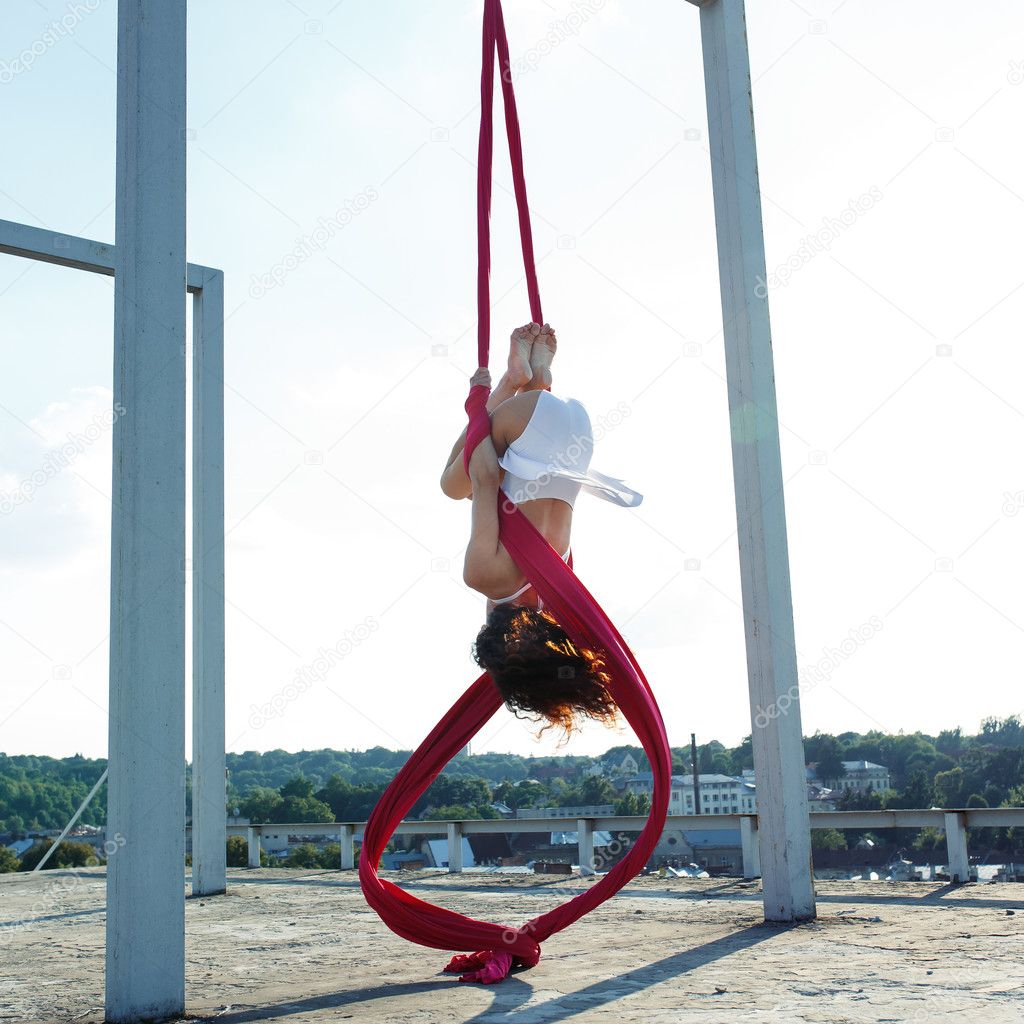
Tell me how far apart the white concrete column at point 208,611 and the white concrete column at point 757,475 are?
12.5 feet

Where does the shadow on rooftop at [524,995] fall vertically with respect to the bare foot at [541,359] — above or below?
below

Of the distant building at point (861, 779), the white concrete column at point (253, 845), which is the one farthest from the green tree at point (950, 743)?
the white concrete column at point (253, 845)

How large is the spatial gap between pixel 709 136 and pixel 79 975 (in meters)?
4.73

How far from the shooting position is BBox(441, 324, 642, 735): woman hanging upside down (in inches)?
128

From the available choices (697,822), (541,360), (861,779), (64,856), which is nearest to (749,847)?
(697,822)

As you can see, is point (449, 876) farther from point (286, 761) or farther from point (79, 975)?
point (286, 761)

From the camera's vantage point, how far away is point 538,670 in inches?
127

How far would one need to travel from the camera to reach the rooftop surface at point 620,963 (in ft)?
9.33

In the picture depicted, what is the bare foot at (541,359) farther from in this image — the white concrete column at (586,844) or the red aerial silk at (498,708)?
the white concrete column at (586,844)

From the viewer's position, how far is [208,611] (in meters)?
7.00

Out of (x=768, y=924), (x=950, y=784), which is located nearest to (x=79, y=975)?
(x=768, y=924)

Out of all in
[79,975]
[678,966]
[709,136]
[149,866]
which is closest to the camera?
[149,866]

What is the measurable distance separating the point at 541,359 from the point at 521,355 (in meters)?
0.09

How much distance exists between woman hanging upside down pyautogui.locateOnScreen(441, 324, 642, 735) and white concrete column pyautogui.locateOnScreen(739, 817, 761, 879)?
3336 millimetres
